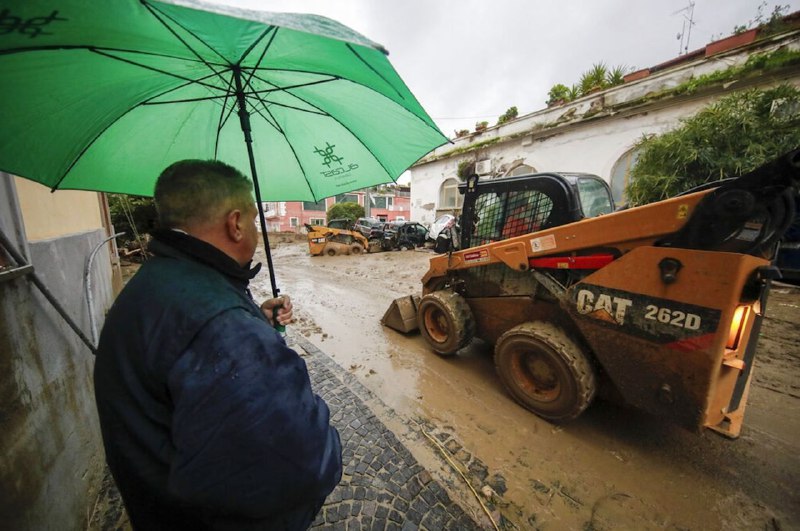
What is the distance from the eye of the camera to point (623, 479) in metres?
2.42

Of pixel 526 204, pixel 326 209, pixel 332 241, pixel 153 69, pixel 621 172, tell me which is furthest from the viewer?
pixel 326 209

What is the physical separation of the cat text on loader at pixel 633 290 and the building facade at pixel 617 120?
4.30m

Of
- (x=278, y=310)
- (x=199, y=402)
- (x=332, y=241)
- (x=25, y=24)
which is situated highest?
(x=25, y=24)

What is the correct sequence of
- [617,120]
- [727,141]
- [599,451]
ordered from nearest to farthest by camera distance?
[599,451] < [727,141] < [617,120]

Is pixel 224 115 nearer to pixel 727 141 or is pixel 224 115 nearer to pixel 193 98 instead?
pixel 193 98

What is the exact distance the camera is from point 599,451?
268cm

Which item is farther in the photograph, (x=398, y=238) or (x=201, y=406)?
(x=398, y=238)

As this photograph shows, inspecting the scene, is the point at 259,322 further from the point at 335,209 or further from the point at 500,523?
the point at 335,209

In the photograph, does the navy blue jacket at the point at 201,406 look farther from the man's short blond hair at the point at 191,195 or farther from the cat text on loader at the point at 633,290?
the cat text on loader at the point at 633,290

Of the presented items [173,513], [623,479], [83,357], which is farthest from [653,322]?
[83,357]

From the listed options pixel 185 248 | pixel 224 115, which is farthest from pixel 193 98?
pixel 185 248

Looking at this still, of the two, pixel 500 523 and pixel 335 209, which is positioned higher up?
pixel 335 209

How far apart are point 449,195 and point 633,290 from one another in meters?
14.8

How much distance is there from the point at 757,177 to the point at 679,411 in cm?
166
